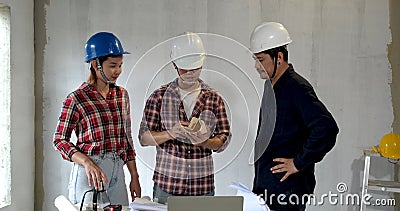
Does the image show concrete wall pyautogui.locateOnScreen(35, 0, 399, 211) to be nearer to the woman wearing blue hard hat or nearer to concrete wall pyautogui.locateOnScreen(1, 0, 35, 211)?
concrete wall pyautogui.locateOnScreen(1, 0, 35, 211)

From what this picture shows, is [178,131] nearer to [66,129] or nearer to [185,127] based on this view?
[185,127]

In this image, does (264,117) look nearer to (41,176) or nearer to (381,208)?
(381,208)

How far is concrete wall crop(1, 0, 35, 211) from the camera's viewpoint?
4039 mm

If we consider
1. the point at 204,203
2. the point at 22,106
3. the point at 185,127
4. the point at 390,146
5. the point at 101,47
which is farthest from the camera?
the point at 22,106

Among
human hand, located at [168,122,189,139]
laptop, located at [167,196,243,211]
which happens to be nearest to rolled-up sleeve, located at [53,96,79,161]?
human hand, located at [168,122,189,139]

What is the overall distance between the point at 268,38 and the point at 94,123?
1.02 m

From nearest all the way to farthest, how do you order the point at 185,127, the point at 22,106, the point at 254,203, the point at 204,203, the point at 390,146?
the point at 204,203, the point at 254,203, the point at 185,127, the point at 390,146, the point at 22,106

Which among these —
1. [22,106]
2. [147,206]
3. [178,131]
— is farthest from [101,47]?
[22,106]

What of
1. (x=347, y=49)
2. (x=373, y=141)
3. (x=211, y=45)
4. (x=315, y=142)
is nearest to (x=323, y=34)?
(x=347, y=49)

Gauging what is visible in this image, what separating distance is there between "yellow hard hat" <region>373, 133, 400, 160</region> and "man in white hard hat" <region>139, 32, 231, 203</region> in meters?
1.38

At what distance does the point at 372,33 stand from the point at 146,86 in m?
2.22

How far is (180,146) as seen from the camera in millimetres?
2980

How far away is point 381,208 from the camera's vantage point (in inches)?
167

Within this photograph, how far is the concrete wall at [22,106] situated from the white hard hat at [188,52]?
169 cm
